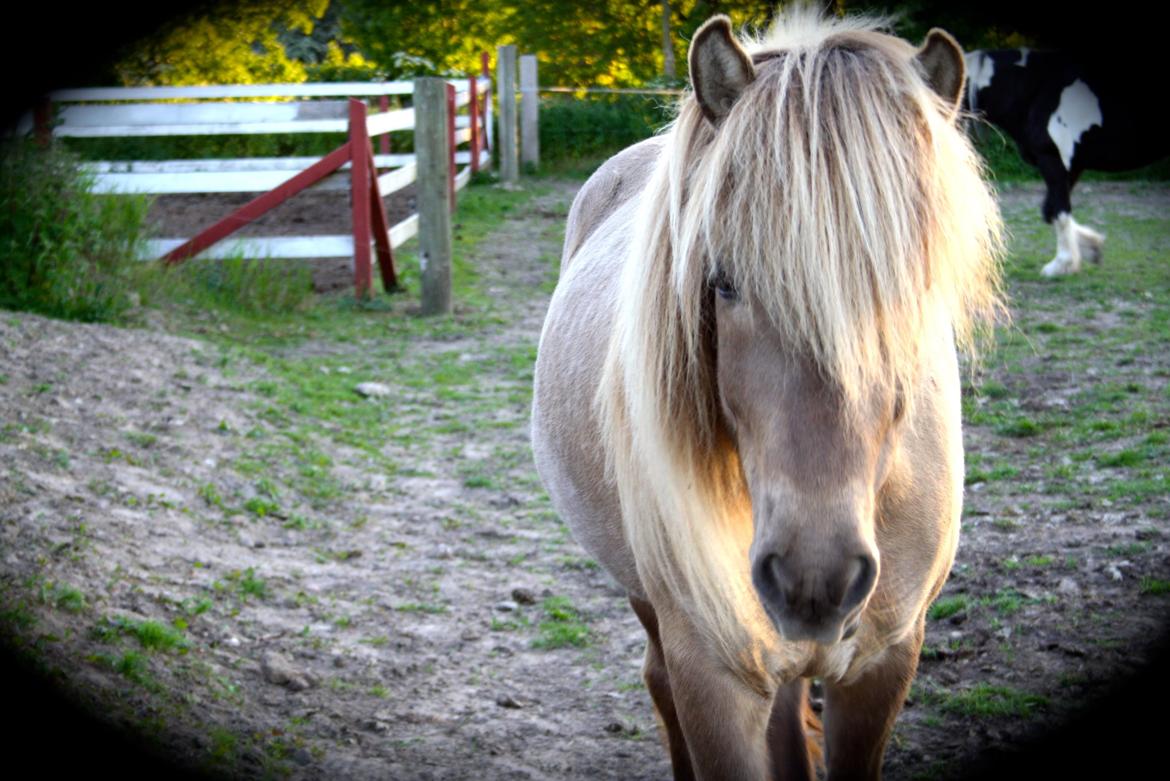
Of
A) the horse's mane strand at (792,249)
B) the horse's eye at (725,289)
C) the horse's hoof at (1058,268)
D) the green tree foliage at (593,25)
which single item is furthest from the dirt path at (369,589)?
the horse's hoof at (1058,268)

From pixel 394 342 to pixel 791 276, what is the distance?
20.6 feet

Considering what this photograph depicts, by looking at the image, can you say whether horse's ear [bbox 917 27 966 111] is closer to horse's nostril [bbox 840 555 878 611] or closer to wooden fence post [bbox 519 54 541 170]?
horse's nostril [bbox 840 555 878 611]

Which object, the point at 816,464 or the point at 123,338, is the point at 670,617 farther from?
the point at 123,338

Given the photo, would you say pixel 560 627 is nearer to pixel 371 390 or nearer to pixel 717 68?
pixel 717 68

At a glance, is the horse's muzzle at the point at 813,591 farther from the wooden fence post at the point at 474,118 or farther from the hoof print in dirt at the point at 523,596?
the wooden fence post at the point at 474,118

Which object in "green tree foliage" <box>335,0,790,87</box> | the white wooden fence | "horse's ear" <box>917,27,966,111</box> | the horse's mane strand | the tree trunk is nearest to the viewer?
the horse's mane strand

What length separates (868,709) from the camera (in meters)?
2.29

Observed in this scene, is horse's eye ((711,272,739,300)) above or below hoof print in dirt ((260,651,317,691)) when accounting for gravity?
above

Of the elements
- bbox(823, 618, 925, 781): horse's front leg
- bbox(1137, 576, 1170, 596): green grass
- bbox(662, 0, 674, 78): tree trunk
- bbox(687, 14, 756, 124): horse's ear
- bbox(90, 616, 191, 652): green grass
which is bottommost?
bbox(90, 616, 191, 652): green grass

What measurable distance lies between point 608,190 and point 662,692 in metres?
1.73

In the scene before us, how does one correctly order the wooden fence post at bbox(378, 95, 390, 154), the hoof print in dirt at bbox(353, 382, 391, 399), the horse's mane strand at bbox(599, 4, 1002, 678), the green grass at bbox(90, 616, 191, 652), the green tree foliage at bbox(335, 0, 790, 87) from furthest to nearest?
the wooden fence post at bbox(378, 95, 390, 154) < the hoof print in dirt at bbox(353, 382, 391, 399) < the green tree foliage at bbox(335, 0, 790, 87) < the green grass at bbox(90, 616, 191, 652) < the horse's mane strand at bbox(599, 4, 1002, 678)

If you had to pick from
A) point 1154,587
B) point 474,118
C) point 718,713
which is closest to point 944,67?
point 718,713

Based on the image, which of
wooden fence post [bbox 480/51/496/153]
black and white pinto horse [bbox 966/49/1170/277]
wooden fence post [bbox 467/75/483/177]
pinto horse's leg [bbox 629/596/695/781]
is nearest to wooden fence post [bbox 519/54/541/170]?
wooden fence post [bbox 467/75/483/177]

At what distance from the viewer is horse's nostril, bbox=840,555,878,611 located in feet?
5.07
